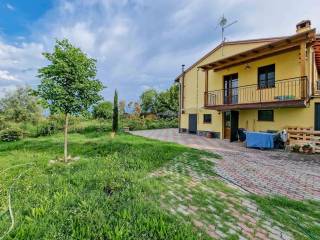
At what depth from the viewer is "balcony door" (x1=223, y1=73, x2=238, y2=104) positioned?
14.4 metres

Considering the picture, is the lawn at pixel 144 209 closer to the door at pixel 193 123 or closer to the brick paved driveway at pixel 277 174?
the brick paved driveway at pixel 277 174

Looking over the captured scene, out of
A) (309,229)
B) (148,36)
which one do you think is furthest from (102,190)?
(148,36)

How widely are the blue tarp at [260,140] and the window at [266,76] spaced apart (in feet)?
11.3

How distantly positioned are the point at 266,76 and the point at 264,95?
48.3 inches

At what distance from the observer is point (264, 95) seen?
1241cm

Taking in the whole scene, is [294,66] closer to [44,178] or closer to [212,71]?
[212,71]

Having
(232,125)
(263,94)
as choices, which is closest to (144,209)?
(263,94)

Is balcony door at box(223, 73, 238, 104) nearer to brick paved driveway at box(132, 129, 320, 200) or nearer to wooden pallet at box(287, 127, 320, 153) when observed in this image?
wooden pallet at box(287, 127, 320, 153)

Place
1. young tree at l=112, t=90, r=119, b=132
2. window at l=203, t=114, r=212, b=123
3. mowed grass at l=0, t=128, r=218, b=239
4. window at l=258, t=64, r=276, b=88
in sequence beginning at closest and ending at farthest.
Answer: mowed grass at l=0, t=128, r=218, b=239
window at l=258, t=64, r=276, b=88
window at l=203, t=114, r=212, b=123
young tree at l=112, t=90, r=119, b=132

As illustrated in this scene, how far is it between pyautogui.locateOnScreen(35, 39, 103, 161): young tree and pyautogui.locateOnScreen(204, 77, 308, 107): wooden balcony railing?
364 inches

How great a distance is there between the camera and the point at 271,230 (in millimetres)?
3000

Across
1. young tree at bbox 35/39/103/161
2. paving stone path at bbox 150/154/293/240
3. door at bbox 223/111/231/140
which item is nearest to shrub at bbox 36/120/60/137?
young tree at bbox 35/39/103/161

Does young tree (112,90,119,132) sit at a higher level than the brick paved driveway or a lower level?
higher

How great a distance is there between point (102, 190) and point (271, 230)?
10.2 ft
